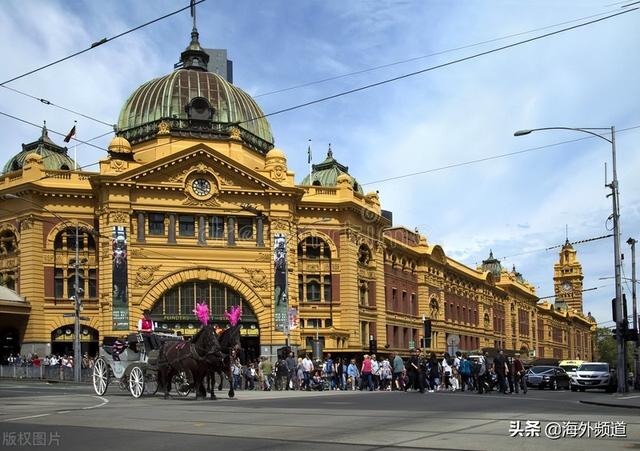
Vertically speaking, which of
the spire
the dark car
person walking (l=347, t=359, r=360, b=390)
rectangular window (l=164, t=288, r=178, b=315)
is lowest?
the dark car

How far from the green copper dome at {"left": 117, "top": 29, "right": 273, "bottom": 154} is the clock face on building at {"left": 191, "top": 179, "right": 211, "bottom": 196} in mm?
5596

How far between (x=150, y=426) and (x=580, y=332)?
558 feet

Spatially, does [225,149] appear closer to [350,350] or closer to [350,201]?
[350,201]

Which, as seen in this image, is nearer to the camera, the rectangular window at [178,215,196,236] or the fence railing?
the fence railing

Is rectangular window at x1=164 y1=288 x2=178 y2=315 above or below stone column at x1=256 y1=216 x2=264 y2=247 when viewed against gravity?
below

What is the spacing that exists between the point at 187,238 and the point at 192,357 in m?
32.7

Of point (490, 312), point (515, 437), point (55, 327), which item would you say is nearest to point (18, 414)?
point (515, 437)

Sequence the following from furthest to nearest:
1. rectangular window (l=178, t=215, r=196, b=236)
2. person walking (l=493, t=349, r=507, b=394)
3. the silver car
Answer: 1. rectangular window (l=178, t=215, r=196, b=236)
2. the silver car
3. person walking (l=493, t=349, r=507, b=394)

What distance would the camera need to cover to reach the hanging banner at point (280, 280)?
55406mm

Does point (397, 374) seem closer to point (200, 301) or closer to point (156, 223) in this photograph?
point (200, 301)

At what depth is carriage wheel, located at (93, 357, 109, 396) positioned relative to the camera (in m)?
26.0

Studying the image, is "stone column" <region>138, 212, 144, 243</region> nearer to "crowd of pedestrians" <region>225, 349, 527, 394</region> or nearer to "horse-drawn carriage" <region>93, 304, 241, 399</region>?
"crowd of pedestrians" <region>225, 349, 527, 394</region>

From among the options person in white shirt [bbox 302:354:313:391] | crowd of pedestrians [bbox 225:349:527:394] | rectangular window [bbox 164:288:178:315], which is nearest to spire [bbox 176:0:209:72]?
rectangular window [bbox 164:288:178:315]

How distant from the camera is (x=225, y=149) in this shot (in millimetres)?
59500
